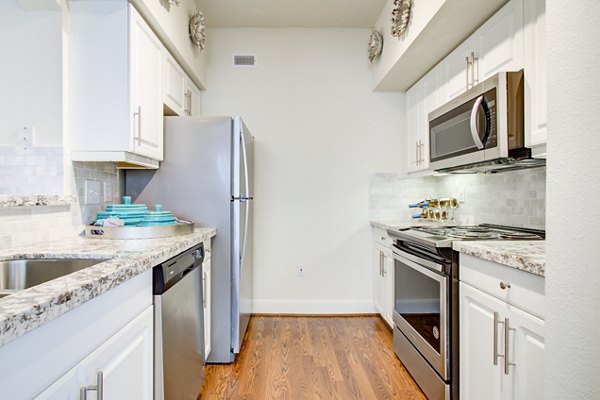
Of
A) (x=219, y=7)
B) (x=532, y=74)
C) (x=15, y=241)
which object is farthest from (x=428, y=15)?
(x=15, y=241)

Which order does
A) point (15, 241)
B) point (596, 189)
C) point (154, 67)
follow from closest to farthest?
point (596, 189) → point (15, 241) → point (154, 67)

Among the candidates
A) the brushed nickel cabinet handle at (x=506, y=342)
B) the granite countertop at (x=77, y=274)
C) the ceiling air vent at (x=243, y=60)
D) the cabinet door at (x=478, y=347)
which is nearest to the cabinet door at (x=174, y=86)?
the ceiling air vent at (x=243, y=60)

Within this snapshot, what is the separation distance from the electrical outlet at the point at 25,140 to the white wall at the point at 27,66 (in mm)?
20

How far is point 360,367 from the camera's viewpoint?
2229 millimetres

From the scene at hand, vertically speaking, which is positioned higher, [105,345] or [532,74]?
[532,74]

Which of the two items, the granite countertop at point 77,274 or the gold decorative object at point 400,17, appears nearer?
the granite countertop at point 77,274

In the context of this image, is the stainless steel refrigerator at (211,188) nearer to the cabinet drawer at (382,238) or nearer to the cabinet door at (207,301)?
the cabinet door at (207,301)

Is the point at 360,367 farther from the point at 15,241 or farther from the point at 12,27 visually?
the point at 12,27

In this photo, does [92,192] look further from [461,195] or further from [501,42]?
[461,195]

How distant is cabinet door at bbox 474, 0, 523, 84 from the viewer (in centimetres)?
163

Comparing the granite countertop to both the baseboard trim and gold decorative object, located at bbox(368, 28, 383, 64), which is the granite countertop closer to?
the baseboard trim

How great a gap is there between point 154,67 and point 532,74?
2013mm

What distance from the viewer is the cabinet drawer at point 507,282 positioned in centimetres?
110

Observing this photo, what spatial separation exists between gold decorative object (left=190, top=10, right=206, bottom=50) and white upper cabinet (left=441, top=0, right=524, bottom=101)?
1.87m
